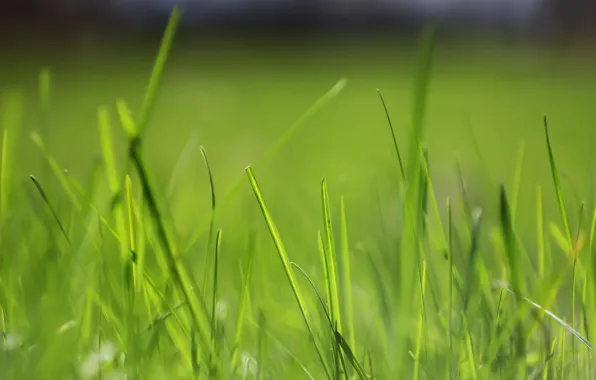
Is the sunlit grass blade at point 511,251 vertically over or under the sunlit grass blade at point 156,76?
under

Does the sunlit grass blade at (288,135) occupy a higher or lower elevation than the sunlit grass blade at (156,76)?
lower

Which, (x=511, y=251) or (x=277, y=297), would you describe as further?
(x=277, y=297)

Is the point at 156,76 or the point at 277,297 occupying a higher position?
the point at 156,76

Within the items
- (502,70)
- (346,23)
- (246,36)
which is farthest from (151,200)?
(346,23)

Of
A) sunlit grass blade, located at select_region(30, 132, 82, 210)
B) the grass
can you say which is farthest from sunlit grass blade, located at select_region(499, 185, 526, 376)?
sunlit grass blade, located at select_region(30, 132, 82, 210)

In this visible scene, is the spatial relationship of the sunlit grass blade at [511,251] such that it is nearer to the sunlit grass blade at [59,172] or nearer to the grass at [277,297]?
the grass at [277,297]

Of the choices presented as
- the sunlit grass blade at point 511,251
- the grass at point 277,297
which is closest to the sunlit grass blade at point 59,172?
the grass at point 277,297

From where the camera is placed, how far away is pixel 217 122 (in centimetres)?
147

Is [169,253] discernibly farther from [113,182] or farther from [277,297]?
[277,297]

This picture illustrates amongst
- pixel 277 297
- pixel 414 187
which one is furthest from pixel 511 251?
pixel 277 297

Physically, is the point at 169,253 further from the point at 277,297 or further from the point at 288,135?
the point at 277,297

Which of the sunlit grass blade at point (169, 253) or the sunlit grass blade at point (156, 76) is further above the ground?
the sunlit grass blade at point (156, 76)

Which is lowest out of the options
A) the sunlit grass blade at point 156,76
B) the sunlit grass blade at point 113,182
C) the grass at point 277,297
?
the grass at point 277,297

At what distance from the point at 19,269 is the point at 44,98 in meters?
0.07
